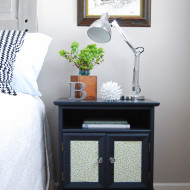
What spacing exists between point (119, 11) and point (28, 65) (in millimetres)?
757

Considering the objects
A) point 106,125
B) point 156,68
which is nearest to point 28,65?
point 106,125

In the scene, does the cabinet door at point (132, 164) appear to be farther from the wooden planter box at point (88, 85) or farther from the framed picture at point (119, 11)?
the framed picture at point (119, 11)

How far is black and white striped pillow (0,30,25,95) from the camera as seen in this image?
1240 millimetres

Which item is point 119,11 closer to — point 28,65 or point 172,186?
point 28,65

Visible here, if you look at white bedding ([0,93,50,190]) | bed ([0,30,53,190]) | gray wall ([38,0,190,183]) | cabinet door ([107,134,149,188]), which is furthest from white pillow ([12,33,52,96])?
cabinet door ([107,134,149,188])

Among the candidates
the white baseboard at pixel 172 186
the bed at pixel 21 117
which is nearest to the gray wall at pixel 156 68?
the white baseboard at pixel 172 186

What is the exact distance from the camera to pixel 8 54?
52.1 inches

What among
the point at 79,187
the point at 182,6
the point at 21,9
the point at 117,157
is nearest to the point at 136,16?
the point at 182,6

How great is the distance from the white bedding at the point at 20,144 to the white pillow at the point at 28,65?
13cm

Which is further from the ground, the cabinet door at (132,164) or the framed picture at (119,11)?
the framed picture at (119,11)

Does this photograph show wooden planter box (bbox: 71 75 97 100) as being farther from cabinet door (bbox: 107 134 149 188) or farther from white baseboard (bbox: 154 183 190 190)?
white baseboard (bbox: 154 183 190 190)

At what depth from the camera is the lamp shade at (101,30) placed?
1339 mm

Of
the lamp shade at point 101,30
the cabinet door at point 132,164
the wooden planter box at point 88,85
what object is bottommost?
the cabinet door at point 132,164

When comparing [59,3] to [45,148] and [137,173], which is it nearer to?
[45,148]
